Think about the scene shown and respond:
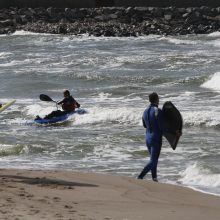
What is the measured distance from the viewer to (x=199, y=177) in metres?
12.0

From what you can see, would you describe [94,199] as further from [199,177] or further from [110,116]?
[110,116]

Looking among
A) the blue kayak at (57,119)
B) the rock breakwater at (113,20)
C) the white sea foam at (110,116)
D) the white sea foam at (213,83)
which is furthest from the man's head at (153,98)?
the rock breakwater at (113,20)

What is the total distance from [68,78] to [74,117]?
34.8 ft

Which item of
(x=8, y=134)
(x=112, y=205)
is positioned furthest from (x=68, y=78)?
(x=112, y=205)

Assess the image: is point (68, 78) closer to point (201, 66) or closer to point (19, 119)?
point (201, 66)

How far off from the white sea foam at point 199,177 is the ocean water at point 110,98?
0.01 m

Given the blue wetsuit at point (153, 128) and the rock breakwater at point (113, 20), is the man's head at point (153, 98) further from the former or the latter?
the rock breakwater at point (113, 20)

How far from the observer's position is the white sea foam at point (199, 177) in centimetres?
1151

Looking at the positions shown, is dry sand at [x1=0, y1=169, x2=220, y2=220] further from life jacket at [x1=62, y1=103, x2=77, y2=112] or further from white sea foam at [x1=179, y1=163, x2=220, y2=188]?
life jacket at [x1=62, y1=103, x2=77, y2=112]

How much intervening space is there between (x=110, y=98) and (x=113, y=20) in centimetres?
2809

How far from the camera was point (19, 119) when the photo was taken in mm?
20734

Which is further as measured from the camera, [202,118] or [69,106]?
[69,106]

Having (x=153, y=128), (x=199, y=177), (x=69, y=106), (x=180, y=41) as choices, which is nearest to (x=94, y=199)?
(x=153, y=128)

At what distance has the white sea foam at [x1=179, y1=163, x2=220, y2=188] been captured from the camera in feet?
37.8
